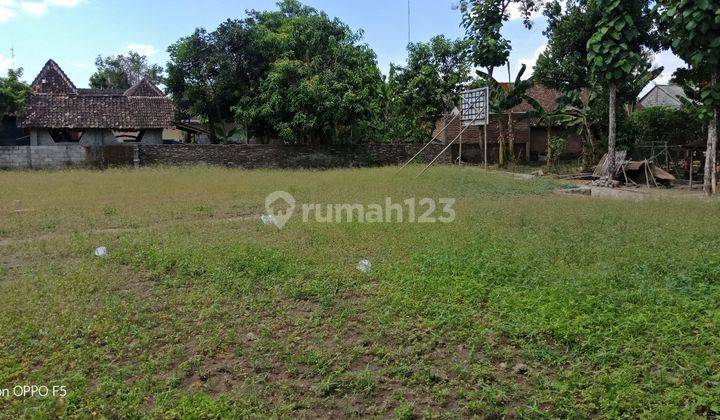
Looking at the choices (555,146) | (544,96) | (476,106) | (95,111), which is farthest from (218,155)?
(544,96)

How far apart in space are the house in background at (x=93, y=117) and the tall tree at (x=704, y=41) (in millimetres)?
19329

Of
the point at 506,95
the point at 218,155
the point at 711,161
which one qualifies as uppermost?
the point at 506,95

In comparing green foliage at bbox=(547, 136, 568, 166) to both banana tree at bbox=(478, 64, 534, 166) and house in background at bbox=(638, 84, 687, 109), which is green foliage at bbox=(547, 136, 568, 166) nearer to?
banana tree at bbox=(478, 64, 534, 166)

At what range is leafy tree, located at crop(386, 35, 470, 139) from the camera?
82.6 feet

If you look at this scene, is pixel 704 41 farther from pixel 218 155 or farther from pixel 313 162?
pixel 218 155

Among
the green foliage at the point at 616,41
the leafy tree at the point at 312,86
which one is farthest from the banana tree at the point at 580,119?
the leafy tree at the point at 312,86

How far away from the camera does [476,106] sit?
20.2 metres

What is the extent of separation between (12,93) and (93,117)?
13.2 ft

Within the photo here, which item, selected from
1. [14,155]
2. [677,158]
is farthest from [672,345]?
[14,155]

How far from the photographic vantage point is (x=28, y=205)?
11016 mm

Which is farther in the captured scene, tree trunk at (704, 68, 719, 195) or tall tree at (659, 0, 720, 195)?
tree trunk at (704, 68, 719, 195)

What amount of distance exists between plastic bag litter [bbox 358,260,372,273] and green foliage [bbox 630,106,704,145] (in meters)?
18.4

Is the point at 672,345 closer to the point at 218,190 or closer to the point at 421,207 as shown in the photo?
the point at 421,207

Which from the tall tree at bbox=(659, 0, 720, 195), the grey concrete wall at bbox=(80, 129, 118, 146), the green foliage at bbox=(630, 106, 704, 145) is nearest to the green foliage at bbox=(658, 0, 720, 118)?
the tall tree at bbox=(659, 0, 720, 195)
